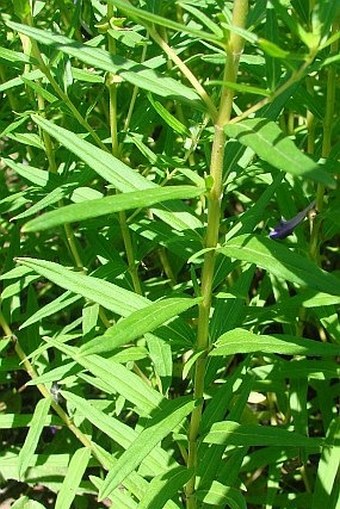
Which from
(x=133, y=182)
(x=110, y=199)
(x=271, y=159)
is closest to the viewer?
(x=271, y=159)

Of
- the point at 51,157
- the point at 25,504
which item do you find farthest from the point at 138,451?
the point at 25,504

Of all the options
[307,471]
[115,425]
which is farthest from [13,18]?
[307,471]

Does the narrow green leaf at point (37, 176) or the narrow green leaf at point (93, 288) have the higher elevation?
the narrow green leaf at point (37, 176)

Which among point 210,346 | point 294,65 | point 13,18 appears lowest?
point 210,346

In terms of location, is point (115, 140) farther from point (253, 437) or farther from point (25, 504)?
point (25, 504)

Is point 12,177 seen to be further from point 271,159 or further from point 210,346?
point 271,159

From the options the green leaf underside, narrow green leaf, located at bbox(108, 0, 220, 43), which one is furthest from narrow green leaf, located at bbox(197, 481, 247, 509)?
narrow green leaf, located at bbox(108, 0, 220, 43)

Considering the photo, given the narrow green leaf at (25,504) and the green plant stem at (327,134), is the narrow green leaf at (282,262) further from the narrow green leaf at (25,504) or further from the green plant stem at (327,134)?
the narrow green leaf at (25,504)

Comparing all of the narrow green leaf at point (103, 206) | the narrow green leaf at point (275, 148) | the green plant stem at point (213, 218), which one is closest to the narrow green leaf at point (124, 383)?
the green plant stem at point (213, 218)

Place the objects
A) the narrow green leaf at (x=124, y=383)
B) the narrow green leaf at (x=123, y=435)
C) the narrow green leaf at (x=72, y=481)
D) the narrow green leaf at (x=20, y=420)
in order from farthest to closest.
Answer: the narrow green leaf at (x=20, y=420), the narrow green leaf at (x=72, y=481), the narrow green leaf at (x=123, y=435), the narrow green leaf at (x=124, y=383)
